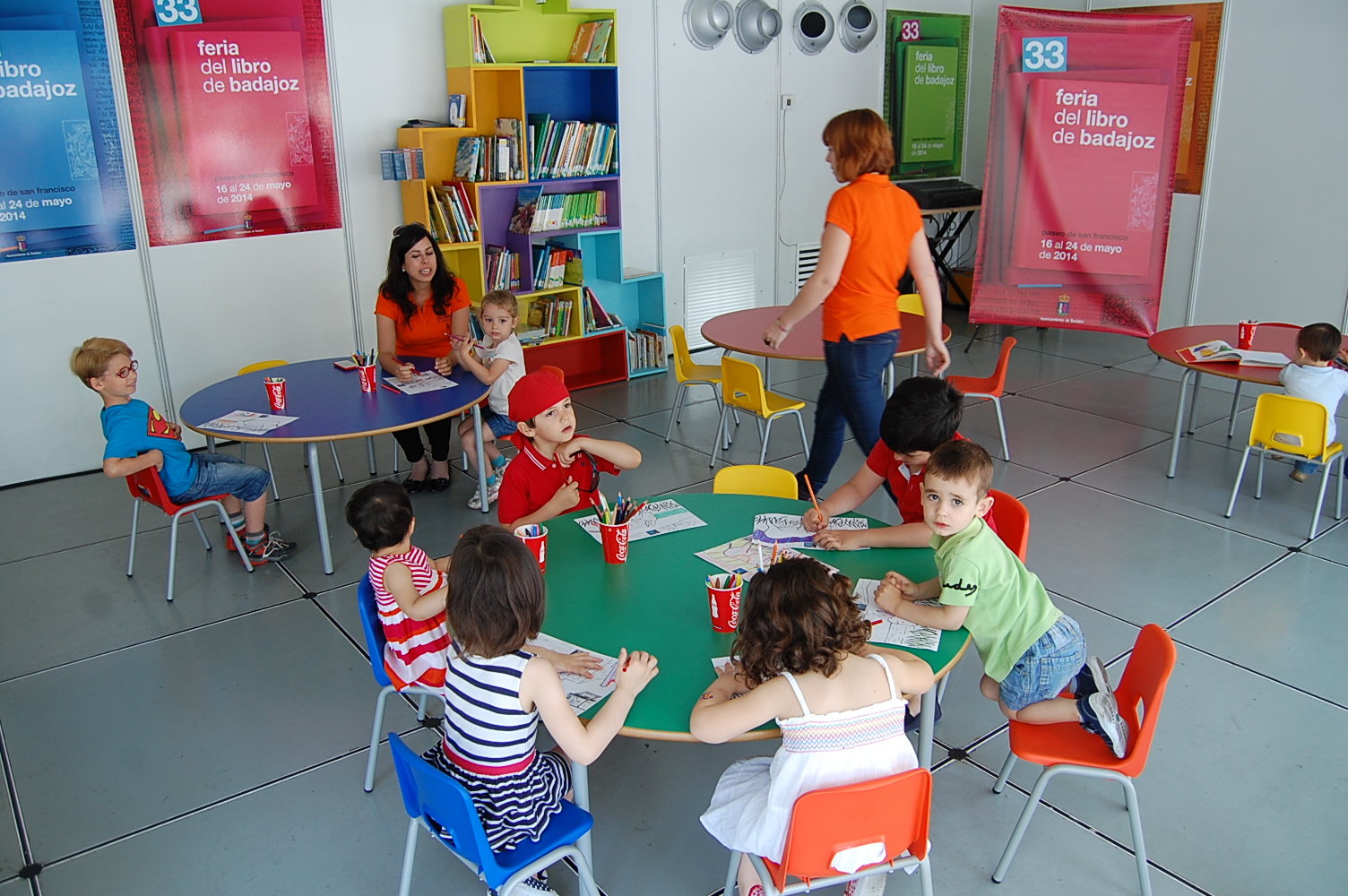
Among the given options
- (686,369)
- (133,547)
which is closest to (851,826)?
(133,547)

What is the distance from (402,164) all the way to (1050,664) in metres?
5.04

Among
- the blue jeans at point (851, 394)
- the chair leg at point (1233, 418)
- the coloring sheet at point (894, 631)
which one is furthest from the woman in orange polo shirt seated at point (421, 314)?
the chair leg at point (1233, 418)

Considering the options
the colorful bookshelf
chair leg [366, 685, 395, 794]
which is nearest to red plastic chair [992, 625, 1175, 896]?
chair leg [366, 685, 395, 794]

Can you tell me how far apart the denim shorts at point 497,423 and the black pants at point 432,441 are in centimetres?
29

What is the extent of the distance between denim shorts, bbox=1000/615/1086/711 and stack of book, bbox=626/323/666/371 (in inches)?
205

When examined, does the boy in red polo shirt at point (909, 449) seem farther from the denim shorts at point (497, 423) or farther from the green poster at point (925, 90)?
the green poster at point (925, 90)

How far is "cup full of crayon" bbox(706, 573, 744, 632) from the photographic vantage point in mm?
2354

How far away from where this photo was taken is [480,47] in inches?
243

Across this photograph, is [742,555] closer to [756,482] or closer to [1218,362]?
[756,482]

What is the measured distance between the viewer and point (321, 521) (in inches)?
168

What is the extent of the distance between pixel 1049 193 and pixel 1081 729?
5.66 metres

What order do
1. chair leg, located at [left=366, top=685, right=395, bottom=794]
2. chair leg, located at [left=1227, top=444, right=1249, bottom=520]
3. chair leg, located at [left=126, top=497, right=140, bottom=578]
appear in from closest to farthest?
1. chair leg, located at [left=366, top=685, right=395, bottom=794]
2. chair leg, located at [left=126, top=497, right=140, bottom=578]
3. chair leg, located at [left=1227, top=444, right=1249, bottom=520]

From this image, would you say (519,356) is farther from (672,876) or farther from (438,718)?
(672,876)

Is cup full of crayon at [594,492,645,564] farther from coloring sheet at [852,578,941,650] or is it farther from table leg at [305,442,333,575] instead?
table leg at [305,442,333,575]
